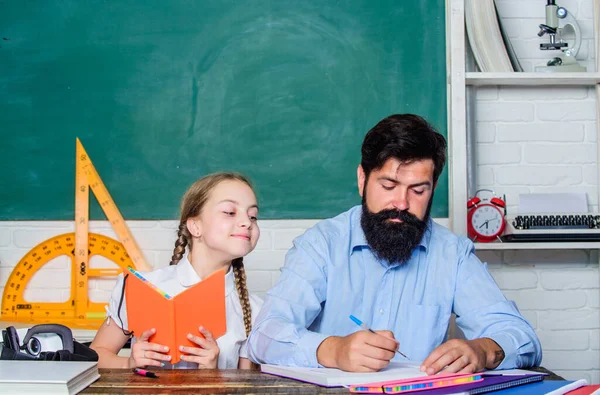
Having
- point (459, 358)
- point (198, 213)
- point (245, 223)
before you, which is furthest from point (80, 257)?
point (459, 358)

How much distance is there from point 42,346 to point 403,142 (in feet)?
3.30

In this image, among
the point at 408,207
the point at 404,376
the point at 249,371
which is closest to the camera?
the point at 404,376

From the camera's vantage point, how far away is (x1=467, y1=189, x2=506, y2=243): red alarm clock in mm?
2723

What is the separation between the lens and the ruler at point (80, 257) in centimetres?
280

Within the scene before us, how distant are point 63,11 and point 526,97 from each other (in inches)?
72.2

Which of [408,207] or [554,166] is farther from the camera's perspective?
[554,166]

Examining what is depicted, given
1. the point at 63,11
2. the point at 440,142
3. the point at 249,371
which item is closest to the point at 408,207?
the point at 440,142

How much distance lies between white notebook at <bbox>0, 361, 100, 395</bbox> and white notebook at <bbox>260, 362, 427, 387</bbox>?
341 millimetres

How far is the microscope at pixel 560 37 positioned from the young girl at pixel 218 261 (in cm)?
137

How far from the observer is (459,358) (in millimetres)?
1413

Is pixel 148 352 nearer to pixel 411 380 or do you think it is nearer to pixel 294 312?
pixel 294 312

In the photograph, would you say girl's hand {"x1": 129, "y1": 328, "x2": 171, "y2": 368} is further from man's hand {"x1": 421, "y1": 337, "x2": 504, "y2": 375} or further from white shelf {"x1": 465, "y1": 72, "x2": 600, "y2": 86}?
white shelf {"x1": 465, "y1": 72, "x2": 600, "y2": 86}

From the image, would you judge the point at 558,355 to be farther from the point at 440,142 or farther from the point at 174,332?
the point at 174,332

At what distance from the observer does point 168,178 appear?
2.82m
